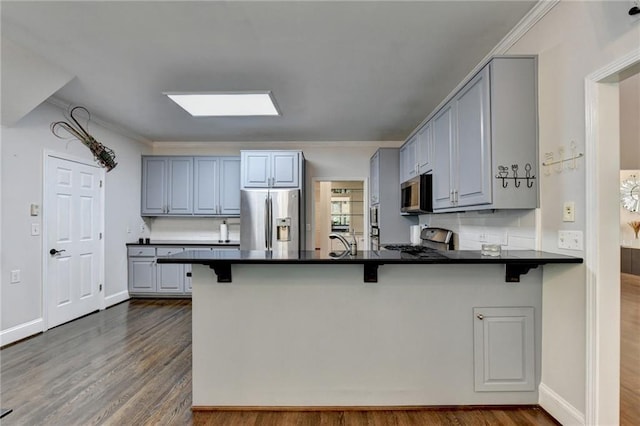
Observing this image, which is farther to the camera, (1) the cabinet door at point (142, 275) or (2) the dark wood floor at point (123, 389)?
(1) the cabinet door at point (142, 275)

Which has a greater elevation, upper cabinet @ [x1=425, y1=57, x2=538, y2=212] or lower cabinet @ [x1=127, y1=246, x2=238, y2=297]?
upper cabinet @ [x1=425, y1=57, x2=538, y2=212]

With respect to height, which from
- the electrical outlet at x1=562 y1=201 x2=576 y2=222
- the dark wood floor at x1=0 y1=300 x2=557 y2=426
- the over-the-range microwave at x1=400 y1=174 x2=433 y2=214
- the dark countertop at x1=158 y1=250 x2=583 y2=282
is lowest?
the dark wood floor at x1=0 y1=300 x2=557 y2=426

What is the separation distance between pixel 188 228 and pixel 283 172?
2.07 meters

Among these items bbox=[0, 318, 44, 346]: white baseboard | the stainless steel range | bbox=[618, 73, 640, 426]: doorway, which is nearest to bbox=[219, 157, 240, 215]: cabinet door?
bbox=[0, 318, 44, 346]: white baseboard

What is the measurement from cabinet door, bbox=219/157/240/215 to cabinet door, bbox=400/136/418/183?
2615mm

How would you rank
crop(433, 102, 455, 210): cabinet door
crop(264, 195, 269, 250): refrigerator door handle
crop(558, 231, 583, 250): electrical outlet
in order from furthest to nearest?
1. crop(264, 195, 269, 250): refrigerator door handle
2. crop(433, 102, 455, 210): cabinet door
3. crop(558, 231, 583, 250): electrical outlet

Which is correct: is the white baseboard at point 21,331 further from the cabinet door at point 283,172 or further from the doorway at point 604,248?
the doorway at point 604,248

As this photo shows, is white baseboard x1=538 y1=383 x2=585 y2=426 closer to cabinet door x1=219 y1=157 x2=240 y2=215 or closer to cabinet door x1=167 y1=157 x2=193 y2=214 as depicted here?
cabinet door x1=219 y1=157 x2=240 y2=215

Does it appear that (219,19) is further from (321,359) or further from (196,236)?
(196,236)

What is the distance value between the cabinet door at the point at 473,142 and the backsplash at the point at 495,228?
33cm

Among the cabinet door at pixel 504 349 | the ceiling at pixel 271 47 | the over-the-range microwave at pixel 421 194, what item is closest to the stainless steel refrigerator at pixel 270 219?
the ceiling at pixel 271 47

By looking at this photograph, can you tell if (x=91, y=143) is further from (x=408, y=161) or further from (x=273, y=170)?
(x=408, y=161)

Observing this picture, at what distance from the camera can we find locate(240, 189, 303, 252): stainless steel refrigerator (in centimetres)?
464

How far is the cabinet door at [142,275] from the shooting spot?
16.1ft
